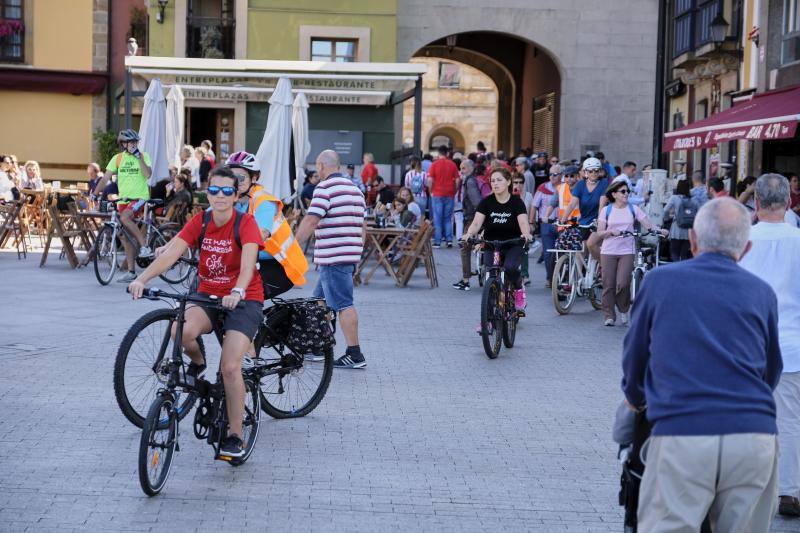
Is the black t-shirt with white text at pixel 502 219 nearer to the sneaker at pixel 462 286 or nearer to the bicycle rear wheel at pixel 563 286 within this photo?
the bicycle rear wheel at pixel 563 286

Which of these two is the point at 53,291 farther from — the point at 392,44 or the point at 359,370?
the point at 392,44

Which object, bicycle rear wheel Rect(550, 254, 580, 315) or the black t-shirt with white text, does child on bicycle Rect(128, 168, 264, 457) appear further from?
bicycle rear wheel Rect(550, 254, 580, 315)

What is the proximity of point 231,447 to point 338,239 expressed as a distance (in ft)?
12.6

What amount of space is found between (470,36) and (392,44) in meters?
6.96

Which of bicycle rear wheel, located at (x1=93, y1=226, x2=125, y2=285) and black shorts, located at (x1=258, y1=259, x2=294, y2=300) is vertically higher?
black shorts, located at (x1=258, y1=259, x2=294, y2=300)

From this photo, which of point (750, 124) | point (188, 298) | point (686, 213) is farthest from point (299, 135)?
point (188, 298)

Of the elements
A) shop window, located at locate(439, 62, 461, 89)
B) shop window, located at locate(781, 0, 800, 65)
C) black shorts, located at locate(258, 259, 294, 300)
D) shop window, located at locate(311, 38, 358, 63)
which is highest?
shop window, located at locate(439, 62, 461, 89)

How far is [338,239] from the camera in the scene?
Result: 10.1 metres

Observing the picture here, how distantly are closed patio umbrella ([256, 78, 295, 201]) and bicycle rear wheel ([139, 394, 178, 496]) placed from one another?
13.0 m

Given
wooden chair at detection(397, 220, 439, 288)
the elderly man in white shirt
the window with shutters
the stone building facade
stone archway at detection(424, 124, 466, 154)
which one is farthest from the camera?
stone archway at detection(424, 124, 466, 154)

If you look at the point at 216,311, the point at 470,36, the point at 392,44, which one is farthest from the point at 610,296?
the point at 470,36

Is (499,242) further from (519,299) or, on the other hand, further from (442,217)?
(442,217)

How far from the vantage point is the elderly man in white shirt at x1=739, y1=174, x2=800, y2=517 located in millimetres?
5922

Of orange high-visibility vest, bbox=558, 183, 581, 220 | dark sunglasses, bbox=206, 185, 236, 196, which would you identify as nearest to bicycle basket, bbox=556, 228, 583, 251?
orange high-visibility vest, bbox=558, 183, 581, 220
